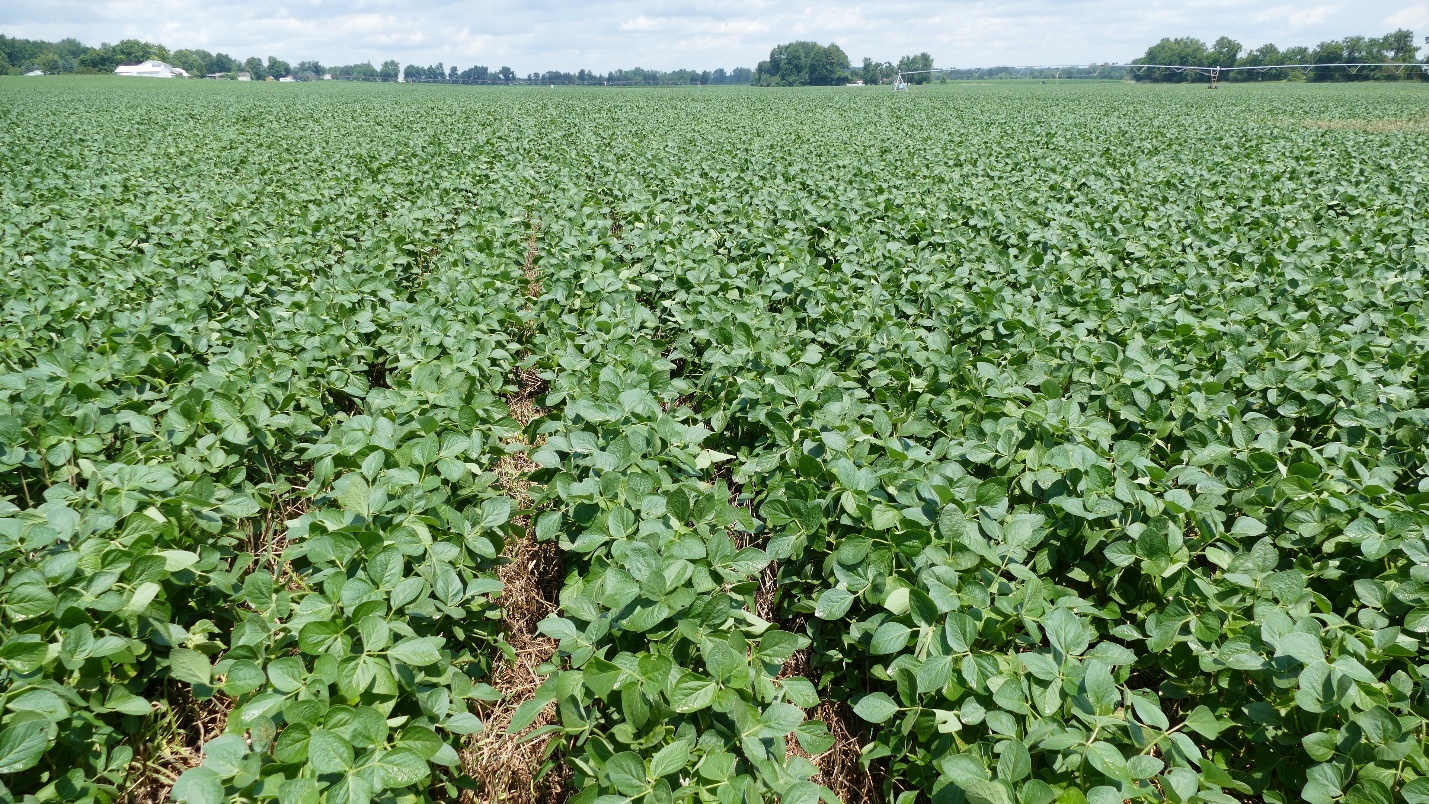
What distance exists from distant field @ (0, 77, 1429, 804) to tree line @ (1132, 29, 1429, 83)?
78564mm

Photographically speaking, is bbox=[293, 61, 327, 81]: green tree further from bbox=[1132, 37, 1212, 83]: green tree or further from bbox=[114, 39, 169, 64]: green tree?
bbox=[1132, 37, 1212, 83]: green tree

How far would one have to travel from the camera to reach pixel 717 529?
248 centimetres

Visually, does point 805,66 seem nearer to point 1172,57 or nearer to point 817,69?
point 817,69

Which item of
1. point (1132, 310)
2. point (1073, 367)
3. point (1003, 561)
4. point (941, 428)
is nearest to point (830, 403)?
point (941, 428)

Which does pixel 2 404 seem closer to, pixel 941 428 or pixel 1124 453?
pixel 941 428

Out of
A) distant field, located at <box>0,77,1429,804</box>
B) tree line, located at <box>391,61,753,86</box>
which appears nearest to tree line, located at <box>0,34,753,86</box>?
tree line, located at <box>391,61,753,86</box>

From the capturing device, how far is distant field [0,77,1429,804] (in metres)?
1.69

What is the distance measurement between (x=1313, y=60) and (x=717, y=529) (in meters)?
106

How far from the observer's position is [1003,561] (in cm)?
226

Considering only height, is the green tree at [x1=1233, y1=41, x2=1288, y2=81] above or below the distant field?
above

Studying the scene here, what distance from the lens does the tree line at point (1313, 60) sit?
211 ft

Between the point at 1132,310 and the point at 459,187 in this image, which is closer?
the point at 1132,310

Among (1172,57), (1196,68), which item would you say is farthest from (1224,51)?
(1196,68)

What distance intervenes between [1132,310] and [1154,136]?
52.9 feet
